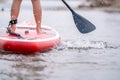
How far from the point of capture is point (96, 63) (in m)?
6.23

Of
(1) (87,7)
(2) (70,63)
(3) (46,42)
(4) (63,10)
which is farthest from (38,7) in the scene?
(1) (87,7)

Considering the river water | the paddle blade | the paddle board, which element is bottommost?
the river water

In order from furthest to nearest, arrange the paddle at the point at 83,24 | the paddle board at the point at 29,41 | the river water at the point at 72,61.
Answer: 1. the paddle at the point at 83,24
2. the paddle board at the point at 29,41
3. the river water at the point at 72,61

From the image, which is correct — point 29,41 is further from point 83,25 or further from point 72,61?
point 83,25

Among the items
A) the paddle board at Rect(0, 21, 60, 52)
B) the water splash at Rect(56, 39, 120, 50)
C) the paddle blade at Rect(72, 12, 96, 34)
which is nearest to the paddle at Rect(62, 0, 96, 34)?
the paddle blade at Rect(72, 12, 96, 34)

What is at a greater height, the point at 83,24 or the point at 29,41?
the point at 83,24

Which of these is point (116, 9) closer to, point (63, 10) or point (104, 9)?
point (104, 9)

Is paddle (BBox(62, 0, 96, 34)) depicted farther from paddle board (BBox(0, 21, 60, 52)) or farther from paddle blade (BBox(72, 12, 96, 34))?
paddle board (BBox(0, 21, 60, 52))

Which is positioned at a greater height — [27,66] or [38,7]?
[38,7]

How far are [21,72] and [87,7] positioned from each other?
10.7 m

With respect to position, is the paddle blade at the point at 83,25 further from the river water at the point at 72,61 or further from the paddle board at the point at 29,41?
the paddle board at the point at 29,41

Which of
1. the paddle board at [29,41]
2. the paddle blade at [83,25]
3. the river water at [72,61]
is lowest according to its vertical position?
the river water at [72,61]

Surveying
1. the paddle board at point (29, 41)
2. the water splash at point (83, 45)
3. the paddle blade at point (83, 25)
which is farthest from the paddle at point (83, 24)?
the paddle board at point (29, 41)

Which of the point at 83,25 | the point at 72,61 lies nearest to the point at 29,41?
the point at 72,61
